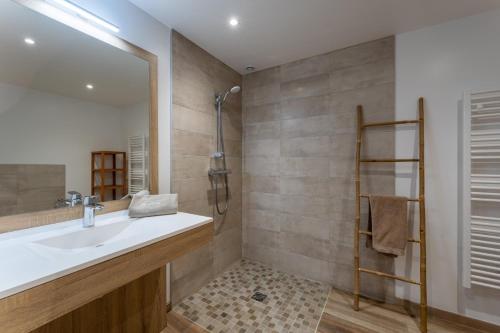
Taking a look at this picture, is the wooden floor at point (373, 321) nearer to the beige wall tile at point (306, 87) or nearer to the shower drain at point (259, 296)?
the shower drain at point (259, 296)

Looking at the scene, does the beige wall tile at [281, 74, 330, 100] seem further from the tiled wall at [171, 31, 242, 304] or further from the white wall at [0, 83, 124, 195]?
the white wall at [0, 83, 124, 195]

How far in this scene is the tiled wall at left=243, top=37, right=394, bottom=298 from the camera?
1921mm

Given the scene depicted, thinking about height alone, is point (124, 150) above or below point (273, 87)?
below

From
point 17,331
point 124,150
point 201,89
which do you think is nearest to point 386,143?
point 201,89

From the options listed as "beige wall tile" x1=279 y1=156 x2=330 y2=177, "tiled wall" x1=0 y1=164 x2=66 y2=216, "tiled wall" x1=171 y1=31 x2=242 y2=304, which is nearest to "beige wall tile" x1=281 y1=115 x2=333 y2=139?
"beige wall tile" x1=279 y1=156 x2=330 y2=177

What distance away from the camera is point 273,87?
7.98 ft

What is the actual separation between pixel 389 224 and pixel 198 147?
1.78 metres

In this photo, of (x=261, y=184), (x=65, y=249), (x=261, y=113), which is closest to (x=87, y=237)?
A: (x=65, y=249)

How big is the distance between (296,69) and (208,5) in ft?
3.65

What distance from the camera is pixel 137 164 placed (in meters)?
1.57

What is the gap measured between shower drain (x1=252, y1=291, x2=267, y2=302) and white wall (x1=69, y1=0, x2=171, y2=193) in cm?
123

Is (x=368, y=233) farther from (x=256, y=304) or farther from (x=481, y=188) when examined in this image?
(x=256, y=304)

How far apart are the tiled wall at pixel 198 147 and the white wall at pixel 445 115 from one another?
5.45 feet

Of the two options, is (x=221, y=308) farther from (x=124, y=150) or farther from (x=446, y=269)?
(x=446, y=269)
